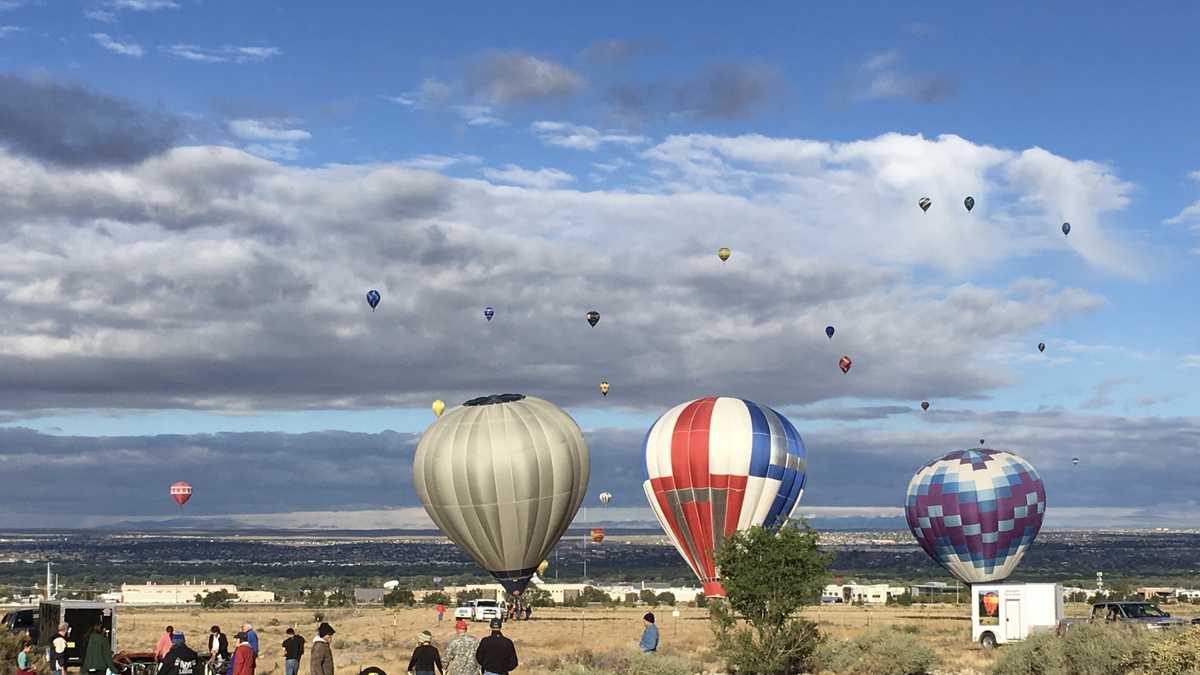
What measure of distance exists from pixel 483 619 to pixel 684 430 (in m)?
18.1

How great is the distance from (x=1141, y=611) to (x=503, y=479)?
27.6 metres

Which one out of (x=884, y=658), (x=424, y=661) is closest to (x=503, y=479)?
(x=884, y=658)

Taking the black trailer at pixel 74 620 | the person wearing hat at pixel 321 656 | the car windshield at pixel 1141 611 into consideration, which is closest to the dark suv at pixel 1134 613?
the car windshield at pixel 1141 611

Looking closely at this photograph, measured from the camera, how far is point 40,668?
39500 millimetres

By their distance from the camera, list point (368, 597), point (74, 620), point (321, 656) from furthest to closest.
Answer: point (368, 597), point (74, 620), point (321, 656)

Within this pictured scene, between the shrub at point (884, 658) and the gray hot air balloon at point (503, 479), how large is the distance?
23027mm

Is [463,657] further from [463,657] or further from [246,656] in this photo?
[246,656]

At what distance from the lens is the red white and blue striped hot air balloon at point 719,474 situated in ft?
224

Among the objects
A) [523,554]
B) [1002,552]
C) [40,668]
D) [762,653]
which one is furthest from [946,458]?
[40,668]

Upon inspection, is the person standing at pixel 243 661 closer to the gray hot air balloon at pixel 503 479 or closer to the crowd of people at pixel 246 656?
the crowd of people at pixel 246 656

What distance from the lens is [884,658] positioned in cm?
4475

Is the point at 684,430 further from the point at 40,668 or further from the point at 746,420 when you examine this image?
the point at 40,668

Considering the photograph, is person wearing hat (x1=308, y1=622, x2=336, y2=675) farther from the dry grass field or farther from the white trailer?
the white trailer

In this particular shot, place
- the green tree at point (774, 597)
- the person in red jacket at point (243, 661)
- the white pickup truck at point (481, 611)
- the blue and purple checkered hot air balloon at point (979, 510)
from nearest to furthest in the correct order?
the person in red jacket at point (243, 661)
the green tree at point (774, 597)
the blue and purple checkered hot air balloon at point (979, 510)
the white pickup truck at point (481, 611)
